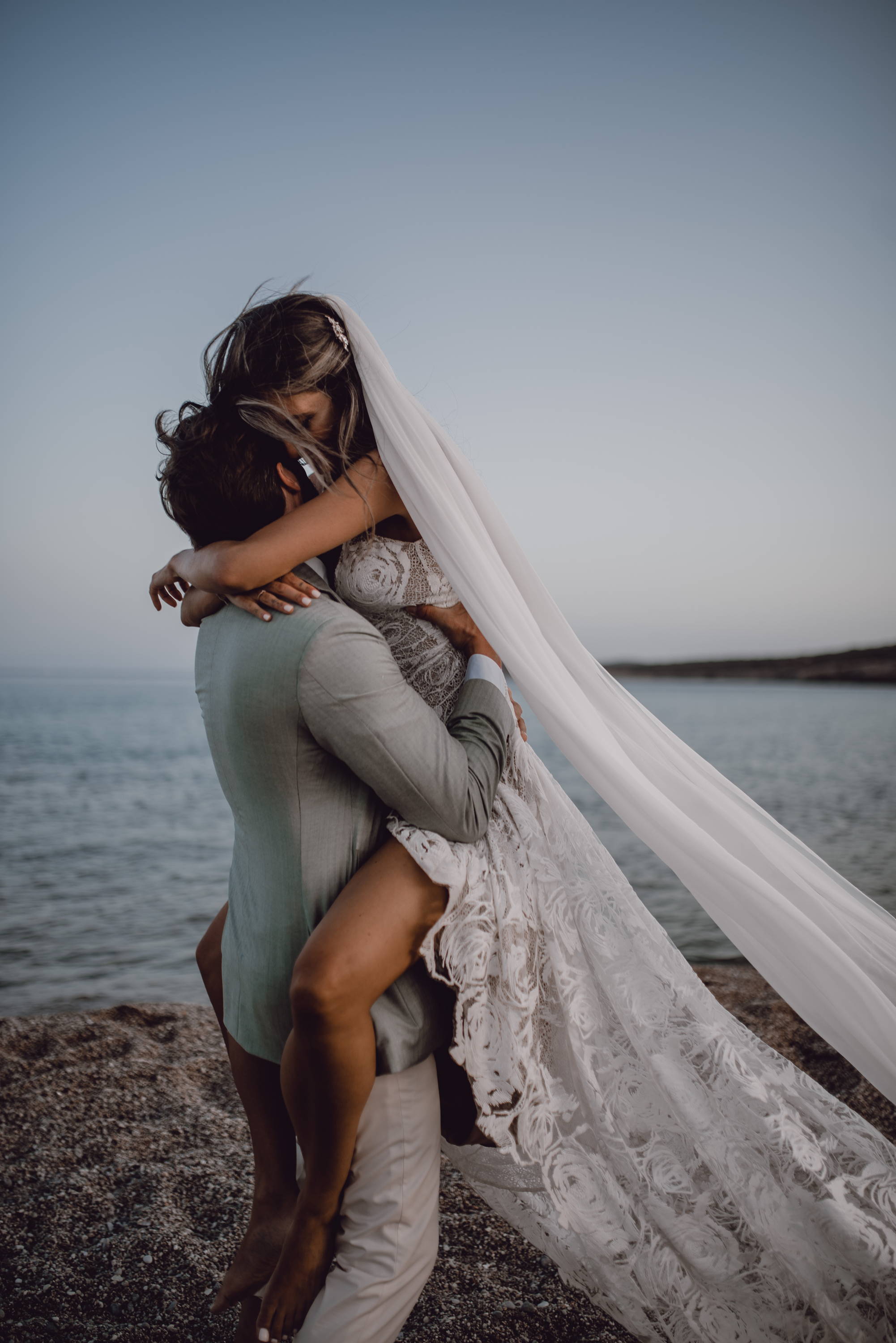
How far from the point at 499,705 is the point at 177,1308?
7.71 feet

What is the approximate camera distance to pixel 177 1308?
2502 mm

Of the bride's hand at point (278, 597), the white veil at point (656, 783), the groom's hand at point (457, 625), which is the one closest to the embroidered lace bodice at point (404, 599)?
the groom's hand at point (457, 625)

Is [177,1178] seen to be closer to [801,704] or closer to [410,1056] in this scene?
[410,1056]

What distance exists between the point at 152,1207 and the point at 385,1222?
185 centimetres

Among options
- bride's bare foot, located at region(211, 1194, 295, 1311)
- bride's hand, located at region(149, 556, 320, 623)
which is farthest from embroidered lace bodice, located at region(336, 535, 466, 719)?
bride's bare foot, located at region(211, 1194, 295, 1311)

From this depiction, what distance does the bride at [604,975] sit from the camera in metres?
1.63

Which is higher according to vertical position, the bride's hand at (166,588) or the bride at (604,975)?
the bride's hand at (166,588)

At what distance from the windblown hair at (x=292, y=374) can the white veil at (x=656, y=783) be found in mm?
65

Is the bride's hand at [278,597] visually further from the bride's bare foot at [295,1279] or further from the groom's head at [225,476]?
the bride's bare foot at [295,1279]

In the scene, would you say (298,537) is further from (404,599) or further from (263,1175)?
(263,1175)

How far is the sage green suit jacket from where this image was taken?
1576 millimetres

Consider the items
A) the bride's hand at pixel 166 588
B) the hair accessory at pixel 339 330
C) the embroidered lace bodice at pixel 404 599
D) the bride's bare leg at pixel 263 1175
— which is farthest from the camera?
the bride's hand at pixel 166 588

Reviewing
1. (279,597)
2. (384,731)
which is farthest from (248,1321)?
(279,597)

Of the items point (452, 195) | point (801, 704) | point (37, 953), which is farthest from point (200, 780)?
point (801, 704)
